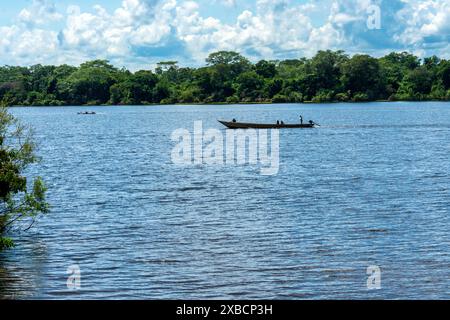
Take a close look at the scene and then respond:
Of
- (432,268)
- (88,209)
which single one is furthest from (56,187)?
(432,268)

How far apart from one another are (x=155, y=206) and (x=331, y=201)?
1072cm

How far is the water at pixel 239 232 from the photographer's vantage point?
94.8 feet

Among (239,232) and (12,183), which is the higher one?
(12,183)

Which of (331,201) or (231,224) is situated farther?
(331,201)

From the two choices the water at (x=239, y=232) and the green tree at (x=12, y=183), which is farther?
the green tree at (x=12, y=183)

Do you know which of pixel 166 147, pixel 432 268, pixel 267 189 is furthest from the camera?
pixel 166 147

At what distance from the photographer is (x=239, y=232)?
38.1m

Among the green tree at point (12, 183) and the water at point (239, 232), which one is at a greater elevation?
the green tree at point (12, 183)

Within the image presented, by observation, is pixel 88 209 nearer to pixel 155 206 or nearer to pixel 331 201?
pixel 155 206

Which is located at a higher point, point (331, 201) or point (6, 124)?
point (6, 124)

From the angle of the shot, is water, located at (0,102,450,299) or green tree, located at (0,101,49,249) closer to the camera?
water, located at (0,102,450,299)

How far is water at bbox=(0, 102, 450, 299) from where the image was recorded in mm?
28906
